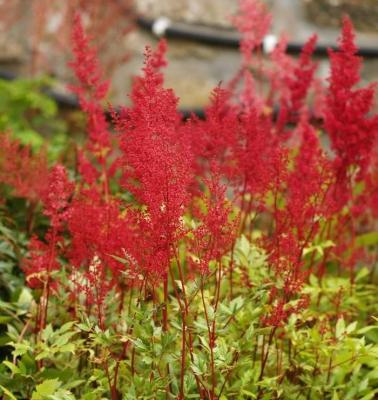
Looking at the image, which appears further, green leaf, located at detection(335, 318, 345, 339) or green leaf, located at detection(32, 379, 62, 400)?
green leaf, located at detection(335, 318, 345, 339)

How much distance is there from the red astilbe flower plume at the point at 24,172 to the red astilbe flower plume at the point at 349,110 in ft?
3.30

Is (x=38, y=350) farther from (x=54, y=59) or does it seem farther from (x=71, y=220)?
(x=54, y=59)

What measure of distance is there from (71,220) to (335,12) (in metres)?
3.26

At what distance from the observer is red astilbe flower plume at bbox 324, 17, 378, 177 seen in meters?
2.34

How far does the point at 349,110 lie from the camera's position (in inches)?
92.0

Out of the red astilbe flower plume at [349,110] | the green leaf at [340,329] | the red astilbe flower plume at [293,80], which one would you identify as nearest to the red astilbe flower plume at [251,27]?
the red astilbe flower plume at [293,80]

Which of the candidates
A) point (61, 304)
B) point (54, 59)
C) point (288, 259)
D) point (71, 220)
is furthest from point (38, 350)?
point (54, 59)

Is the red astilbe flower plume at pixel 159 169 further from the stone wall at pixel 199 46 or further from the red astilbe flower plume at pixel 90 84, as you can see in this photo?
the stone wall at pixel 199 46

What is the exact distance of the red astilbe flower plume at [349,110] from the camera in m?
2.34

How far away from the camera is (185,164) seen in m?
1.74

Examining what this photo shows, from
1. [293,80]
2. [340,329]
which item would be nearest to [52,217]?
[340,329]

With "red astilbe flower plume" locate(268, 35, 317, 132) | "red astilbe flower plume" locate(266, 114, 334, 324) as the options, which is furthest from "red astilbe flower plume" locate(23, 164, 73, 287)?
"red astilbe flower plume" locate(268, 35, 317, 132)

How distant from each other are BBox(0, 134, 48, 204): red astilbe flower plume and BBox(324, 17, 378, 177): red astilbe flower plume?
101 cm

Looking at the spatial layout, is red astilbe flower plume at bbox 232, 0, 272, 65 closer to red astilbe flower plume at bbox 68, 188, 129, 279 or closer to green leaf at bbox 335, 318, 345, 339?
red astilbe flower plume at bbox 68, 188, 129, 279
